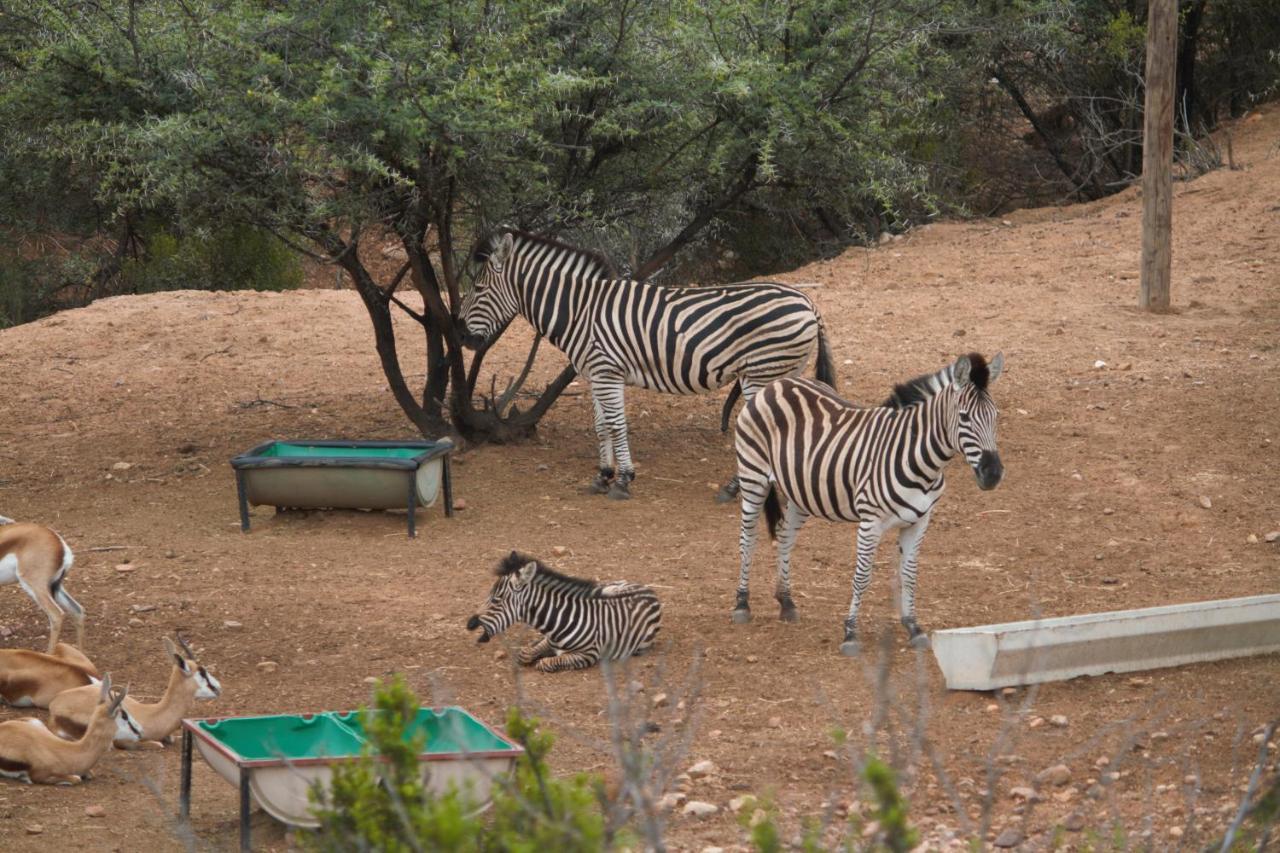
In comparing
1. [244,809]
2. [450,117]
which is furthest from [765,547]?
[244,809]

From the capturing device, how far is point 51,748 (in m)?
6.63

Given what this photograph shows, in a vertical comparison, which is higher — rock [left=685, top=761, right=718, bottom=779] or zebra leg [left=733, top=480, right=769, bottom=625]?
zebra leg [left=733, top=480, right=769, bottom=625]

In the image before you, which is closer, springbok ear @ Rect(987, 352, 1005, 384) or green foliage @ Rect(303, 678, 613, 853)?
green foliage @ Rect(303, 678, 613, 853)

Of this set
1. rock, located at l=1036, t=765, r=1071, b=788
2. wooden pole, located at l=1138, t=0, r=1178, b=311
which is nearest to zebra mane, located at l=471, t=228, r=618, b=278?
wooden pole, located at l=1138, t=0, r=1178, b=311

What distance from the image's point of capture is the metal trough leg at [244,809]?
224 inches

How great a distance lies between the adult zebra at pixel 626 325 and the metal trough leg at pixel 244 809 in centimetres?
598

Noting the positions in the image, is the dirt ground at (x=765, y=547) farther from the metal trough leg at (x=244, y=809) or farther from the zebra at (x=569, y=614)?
the metal trough leg at (x=244, y=809)

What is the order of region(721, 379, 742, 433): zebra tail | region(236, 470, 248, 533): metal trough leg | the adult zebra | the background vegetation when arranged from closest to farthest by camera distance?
1. the background vegetation
2. region(236, 470, 248, 533): metal trough leg
3. the adult zebra
4. region(721, 379, 742, 433): zebra tail

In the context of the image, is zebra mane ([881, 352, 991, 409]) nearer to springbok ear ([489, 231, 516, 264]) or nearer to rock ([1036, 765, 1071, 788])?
rock ([1036, 765, 1071, 788])

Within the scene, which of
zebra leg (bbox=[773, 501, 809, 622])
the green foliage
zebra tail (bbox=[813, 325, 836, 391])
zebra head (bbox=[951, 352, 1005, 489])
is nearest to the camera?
the green foliage

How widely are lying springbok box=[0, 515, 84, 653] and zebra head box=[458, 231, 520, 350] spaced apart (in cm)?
430

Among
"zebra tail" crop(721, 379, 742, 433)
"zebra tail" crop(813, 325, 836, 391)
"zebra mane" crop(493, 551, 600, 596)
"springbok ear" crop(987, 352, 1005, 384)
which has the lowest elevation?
"zebra mane" crop(493, 551, 600, 596)

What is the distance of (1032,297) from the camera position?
1560 centimetres

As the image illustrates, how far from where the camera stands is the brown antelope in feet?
21.7
